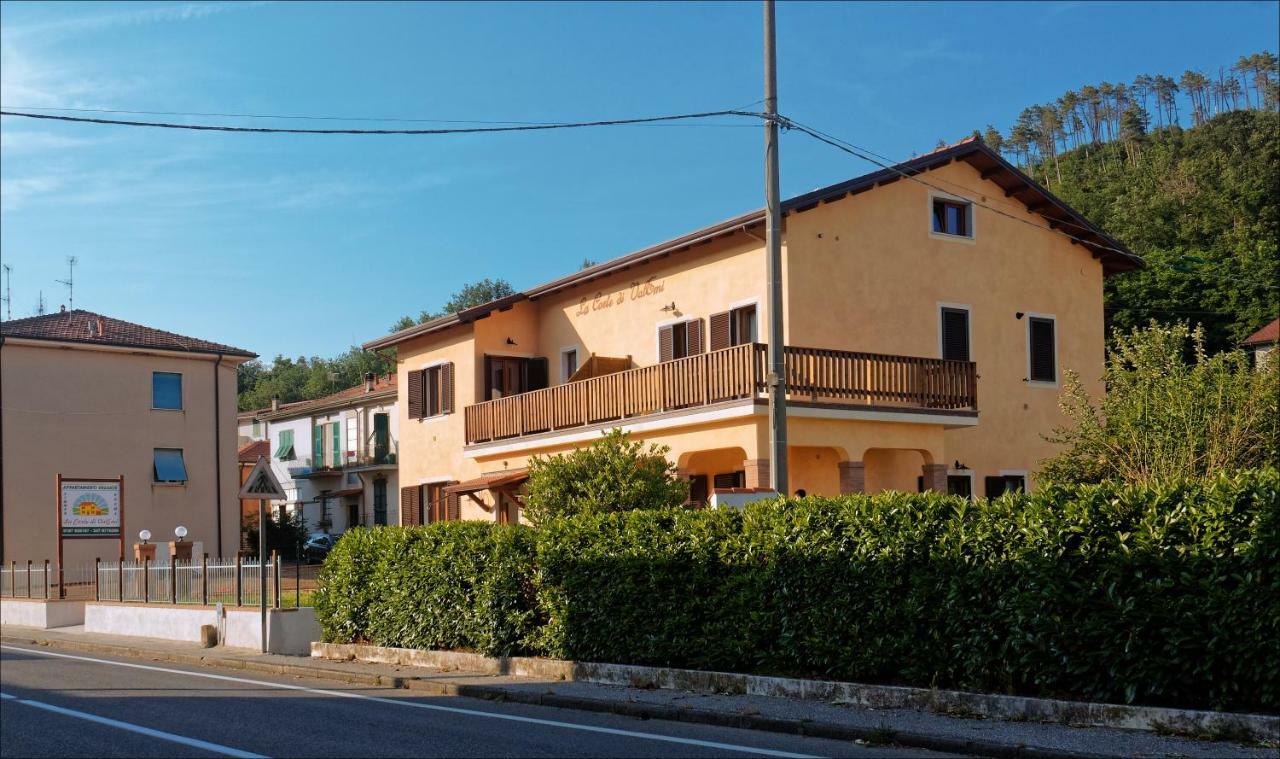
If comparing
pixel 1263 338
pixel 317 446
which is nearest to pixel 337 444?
pixel 317 446

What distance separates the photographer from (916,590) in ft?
40.5

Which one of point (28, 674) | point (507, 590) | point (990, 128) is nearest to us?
point (507, 590)

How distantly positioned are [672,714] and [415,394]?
78.2ft

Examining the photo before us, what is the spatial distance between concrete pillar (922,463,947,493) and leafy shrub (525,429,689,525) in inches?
232

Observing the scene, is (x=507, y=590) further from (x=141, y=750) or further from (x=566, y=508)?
(x=141, y=750)

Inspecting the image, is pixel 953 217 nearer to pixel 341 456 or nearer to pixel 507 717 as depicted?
pixel 507 717

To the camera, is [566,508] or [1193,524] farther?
[566,508]

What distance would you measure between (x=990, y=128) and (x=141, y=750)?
129899mm

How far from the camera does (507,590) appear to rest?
16484mm

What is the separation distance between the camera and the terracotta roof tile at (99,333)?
4097cm

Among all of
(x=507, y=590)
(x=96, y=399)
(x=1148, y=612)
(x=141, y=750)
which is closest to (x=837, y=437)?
(x=507, y=590)

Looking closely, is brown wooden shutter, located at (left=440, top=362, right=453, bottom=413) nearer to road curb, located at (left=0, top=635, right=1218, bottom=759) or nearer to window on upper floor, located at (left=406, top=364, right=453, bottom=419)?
window on upper floor, located at (left=406, top=364, right=453, bottom=419)

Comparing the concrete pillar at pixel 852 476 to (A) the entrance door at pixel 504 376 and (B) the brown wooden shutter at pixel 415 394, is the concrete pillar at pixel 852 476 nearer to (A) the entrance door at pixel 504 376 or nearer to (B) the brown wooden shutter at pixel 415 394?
(A) the entrance door at pixel 504 376

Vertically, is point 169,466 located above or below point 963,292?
below
